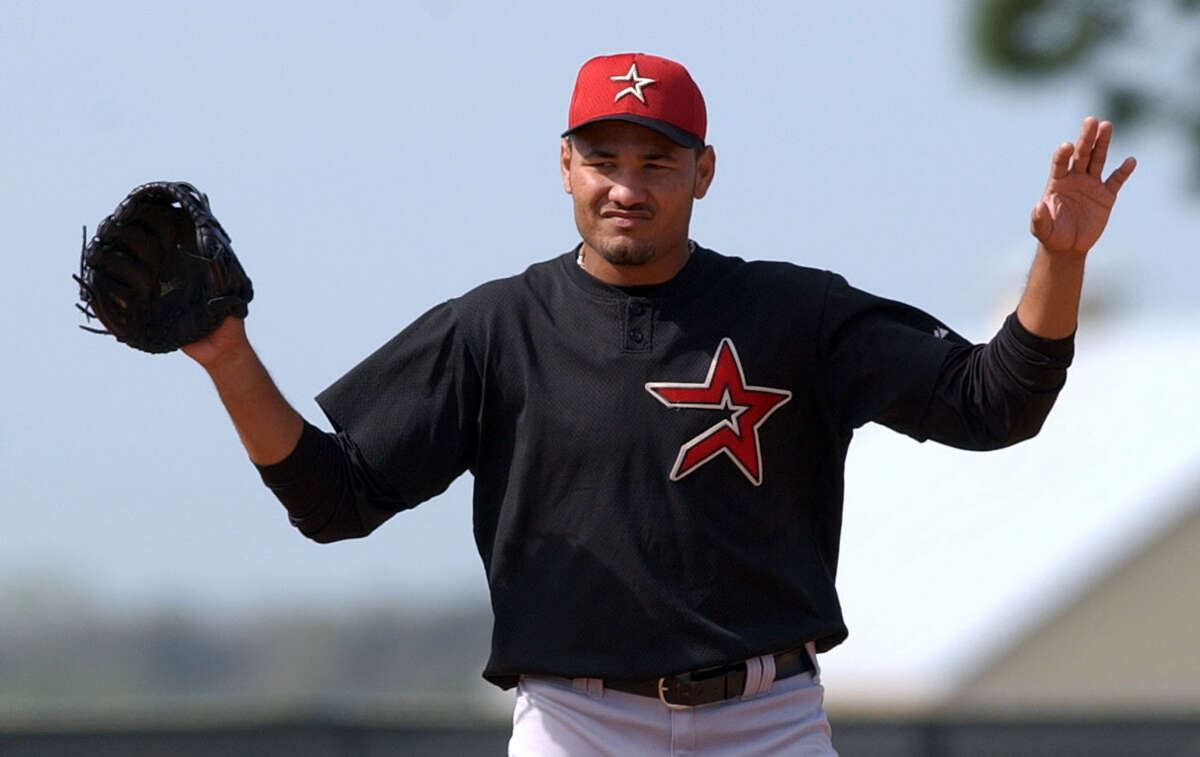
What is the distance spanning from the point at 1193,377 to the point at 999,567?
14.0 ft

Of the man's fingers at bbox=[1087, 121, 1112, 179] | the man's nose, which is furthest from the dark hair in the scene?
the man's fingers at bbox=[1087, 121, 1112, 179]

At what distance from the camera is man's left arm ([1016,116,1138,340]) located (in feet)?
13.8

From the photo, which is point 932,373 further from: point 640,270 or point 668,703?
point 668,703

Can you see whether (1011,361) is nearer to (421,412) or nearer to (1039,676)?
(421,412)

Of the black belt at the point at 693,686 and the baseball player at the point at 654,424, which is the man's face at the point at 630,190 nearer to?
→ the baseball player at the point at 654,424

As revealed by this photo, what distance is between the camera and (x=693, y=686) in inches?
172

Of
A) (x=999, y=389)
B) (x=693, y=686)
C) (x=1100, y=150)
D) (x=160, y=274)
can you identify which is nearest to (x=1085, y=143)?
(x=1100, y=150)

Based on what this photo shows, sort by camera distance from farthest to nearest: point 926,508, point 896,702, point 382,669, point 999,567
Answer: point 382,669
point 926,508
point 999,567
point 896,702

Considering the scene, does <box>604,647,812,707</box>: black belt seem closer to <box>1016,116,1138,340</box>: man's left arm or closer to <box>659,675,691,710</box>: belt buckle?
<box>659,675,691,710</box>: belt buckle

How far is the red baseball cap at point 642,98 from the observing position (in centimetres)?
452

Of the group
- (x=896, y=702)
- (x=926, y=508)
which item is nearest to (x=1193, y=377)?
(x=926, y=508)

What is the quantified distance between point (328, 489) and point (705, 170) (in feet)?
3.59

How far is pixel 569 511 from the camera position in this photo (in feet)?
14.5

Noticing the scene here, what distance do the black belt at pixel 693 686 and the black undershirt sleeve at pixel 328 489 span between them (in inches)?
25.2
